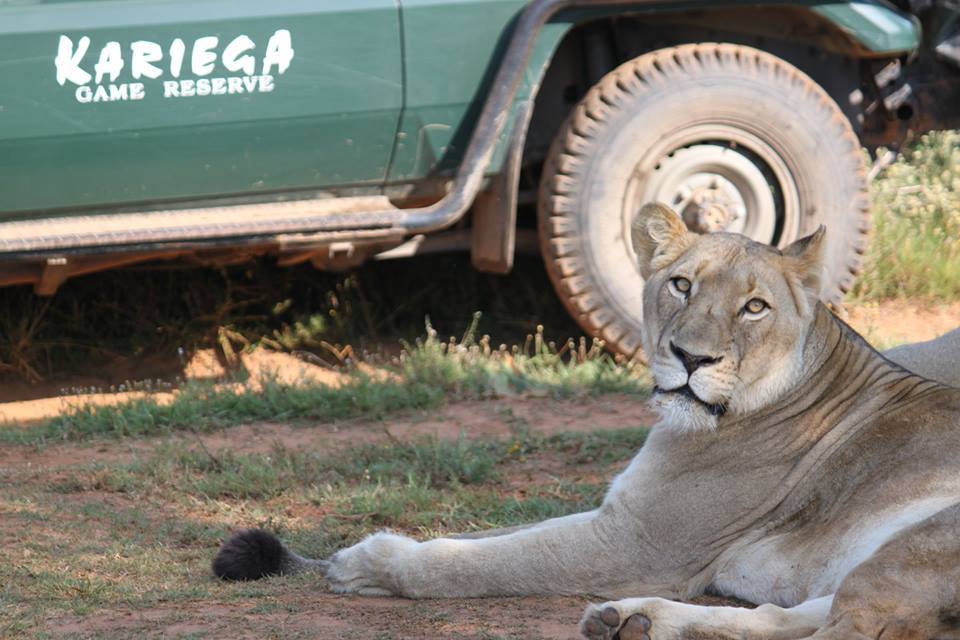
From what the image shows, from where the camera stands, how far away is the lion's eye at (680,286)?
3867 mm

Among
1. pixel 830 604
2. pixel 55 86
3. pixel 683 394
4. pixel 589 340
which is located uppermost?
pixel 55 86

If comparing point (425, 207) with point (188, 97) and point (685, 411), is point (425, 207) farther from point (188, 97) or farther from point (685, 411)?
point (685, 411)

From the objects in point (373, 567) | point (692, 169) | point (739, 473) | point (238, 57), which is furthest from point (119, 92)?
point (739, 473)

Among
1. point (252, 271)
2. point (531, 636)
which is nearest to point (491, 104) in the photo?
point (252, 271)

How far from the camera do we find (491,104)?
6230mm

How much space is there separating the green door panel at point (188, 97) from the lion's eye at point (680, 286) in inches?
106

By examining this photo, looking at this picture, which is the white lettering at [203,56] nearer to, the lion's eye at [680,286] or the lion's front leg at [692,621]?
the lion's eye at [680,286]

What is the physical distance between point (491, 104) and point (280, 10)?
3.10 feet

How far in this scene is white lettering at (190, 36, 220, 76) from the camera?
5.96m

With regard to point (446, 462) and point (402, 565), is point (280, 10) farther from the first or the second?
point (402, 565)

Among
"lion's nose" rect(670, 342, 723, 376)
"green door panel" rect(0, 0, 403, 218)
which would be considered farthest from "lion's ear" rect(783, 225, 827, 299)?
"green door panel" rect(0, 0, 403, 218)

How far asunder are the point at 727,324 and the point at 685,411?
24cm

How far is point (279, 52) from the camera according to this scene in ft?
19.9

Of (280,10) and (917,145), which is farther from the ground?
(280,10)
